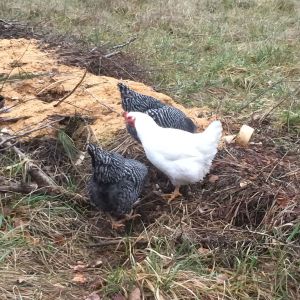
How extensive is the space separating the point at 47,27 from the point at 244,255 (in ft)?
20.4

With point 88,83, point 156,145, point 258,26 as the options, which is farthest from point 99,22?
point 156,145

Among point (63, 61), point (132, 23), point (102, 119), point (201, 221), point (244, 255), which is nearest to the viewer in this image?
point (244, 255)

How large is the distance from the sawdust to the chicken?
756 mm

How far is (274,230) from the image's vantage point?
10.7 feet

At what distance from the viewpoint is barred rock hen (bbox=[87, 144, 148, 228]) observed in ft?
11.4

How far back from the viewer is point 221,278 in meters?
3.04

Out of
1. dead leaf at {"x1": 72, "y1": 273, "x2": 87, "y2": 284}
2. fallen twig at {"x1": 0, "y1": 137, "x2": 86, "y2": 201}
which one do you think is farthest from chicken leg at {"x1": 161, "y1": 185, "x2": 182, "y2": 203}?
dead leaf at {"x1": 72, "y1": 273, "x2": 87, "y2": 284}

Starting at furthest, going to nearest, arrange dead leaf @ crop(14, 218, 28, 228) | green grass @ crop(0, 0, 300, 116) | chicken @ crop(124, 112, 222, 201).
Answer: green grass @ crop(0, 0, 300, 116)
chicken @ crop(124, 112, 222, 201)
dead leaf @ crop(14, 218, 28, 228)

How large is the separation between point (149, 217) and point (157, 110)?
0.96 meters

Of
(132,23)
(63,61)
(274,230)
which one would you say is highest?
(274,230)

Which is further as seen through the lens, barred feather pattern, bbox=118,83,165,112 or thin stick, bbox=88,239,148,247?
barred feather pattern, bbox=118,83,165,112

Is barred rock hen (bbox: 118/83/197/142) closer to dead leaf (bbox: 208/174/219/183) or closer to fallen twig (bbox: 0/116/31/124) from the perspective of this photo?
→ dead leaf (bbox: 208/174/219/183)

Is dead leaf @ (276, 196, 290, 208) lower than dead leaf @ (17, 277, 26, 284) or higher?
higher

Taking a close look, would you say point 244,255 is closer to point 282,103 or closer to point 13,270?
point 13,270
